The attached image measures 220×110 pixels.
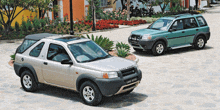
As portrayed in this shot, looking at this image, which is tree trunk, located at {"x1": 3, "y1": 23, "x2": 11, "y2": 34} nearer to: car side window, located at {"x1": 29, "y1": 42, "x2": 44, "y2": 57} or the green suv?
the green suv

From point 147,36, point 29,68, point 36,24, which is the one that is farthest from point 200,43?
point 36,24

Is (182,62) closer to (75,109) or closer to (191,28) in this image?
(191,28)

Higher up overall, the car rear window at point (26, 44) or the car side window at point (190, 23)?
the car side window at point (190, 23)

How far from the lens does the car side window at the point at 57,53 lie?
906 cm

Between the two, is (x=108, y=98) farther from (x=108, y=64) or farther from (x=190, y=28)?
(x=190, y=28)

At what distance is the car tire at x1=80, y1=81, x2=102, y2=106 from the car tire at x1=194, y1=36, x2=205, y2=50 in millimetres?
9995

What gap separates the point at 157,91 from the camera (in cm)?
1002

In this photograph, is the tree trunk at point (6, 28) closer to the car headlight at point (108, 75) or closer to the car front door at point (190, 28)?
the car front door at point (190, 28)

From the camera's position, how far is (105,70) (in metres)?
8.16

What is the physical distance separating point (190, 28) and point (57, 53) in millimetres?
9511

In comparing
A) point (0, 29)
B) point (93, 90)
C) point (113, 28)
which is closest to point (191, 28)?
point (93, 90)

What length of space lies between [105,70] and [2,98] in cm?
333

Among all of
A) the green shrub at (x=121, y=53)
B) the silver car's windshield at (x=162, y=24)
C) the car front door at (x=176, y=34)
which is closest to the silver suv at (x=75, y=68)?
→ the green shrub at (x=121, y=53)

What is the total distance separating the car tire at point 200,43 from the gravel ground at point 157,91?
221 cm
